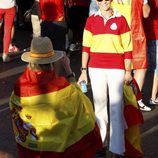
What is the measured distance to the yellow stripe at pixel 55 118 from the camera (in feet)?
12.4

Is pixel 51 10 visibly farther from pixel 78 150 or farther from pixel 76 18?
pixel 78 150

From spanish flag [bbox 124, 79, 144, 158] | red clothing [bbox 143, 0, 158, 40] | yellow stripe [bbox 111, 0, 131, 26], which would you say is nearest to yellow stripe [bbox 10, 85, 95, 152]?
spanish flag [bbox 124, 79, 144, 158]

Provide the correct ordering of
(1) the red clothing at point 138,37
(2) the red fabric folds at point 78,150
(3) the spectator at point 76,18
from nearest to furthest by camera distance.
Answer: (2) the red fabric folds at point 78,150, (1) the red clothing at point 138,37, (3) the spectator at point 76,18

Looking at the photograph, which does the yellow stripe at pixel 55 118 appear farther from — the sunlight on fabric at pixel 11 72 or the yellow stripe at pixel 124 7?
the sunlight on fabric at pixel 11 72

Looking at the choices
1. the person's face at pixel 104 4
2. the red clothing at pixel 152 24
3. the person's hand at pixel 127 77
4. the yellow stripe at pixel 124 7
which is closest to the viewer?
the person's face at pixel 104 4

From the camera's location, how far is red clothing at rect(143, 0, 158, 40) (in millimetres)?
6668

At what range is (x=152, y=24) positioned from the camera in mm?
6742

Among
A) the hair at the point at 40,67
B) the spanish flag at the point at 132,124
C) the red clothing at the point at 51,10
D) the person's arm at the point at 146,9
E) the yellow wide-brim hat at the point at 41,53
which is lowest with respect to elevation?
the spanish flag at the point at 132,124

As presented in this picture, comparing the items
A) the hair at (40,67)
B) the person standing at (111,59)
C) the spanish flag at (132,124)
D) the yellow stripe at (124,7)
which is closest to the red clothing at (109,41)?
the person standing at (111,59)

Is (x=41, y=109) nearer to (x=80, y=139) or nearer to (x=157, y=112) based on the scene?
(x=80, y=139)

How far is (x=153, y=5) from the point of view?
6.66 m

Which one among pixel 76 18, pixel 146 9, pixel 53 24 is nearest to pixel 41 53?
pixel 146 9

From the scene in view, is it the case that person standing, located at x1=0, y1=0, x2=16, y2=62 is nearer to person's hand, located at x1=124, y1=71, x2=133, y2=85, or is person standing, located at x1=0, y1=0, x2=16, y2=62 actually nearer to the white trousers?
the white trousers

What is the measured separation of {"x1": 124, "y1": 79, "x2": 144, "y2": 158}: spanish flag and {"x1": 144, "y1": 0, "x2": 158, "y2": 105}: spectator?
1.57 meters
